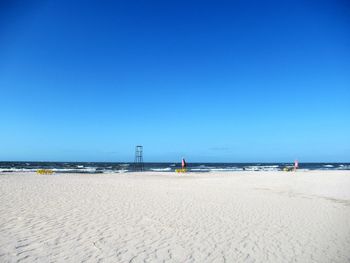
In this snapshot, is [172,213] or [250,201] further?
[250,201]

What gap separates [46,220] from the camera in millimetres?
7230

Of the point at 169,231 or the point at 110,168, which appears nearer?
the point at 169,231

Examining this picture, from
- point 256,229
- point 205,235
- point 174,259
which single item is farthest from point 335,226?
point 174,259

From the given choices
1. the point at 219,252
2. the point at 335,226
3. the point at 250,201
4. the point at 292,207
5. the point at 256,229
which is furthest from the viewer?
the point at 250,201

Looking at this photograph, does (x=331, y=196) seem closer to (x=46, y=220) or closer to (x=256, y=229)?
(x=256, y=229)

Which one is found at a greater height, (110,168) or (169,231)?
(110,168)

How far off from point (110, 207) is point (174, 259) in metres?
5.08

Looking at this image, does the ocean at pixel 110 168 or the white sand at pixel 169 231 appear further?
the ocean at pixel 110 168

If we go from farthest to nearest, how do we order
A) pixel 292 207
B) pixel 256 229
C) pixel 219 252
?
pixel 292 207, pixel 256 229, pixel 219 252

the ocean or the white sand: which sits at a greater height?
the ocean

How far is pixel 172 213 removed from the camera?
865cm

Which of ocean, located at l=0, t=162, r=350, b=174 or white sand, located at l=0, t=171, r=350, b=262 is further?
ocean, located at l=0, t=162, r=350, b=174

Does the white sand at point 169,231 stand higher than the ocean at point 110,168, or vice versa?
the ocean at point 110,168

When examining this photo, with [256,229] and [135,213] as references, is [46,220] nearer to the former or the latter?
[135,213]
